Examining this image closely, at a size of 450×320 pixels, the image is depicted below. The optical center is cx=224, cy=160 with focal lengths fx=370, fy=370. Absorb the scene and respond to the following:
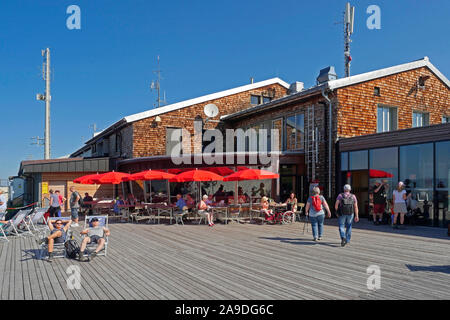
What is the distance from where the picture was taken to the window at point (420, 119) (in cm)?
1811

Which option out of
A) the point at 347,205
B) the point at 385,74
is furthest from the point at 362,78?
the point at 347,205

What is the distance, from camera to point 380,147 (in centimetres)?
1418

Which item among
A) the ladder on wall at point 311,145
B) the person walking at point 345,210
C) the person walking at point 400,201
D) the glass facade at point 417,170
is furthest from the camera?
the ladder on wall at point 311,145

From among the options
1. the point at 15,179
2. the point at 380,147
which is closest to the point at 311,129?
the point at 380,147

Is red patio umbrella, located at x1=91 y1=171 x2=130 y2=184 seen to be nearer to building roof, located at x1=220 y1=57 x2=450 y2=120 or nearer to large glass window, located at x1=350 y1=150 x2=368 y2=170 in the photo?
building roof, located at x1=220 y1=57 x2=450 y2=120

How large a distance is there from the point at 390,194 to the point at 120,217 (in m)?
11.3

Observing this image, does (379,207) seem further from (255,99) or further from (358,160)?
(255,99)

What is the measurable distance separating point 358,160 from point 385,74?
4.66 m

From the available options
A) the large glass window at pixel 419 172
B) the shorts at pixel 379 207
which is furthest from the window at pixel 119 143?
the large glass window at pixel 419 172

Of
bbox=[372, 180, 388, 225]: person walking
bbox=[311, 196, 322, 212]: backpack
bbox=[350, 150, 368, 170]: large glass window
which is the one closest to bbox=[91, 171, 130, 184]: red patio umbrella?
bbox=[311, 196, 322, 212]: backpack

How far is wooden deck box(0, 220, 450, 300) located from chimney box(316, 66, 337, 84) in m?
10.0

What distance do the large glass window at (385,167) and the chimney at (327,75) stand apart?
567 cm

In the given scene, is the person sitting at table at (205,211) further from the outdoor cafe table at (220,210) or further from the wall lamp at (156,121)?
the wall lamp at (156,121)

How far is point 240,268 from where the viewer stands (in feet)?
22.2
